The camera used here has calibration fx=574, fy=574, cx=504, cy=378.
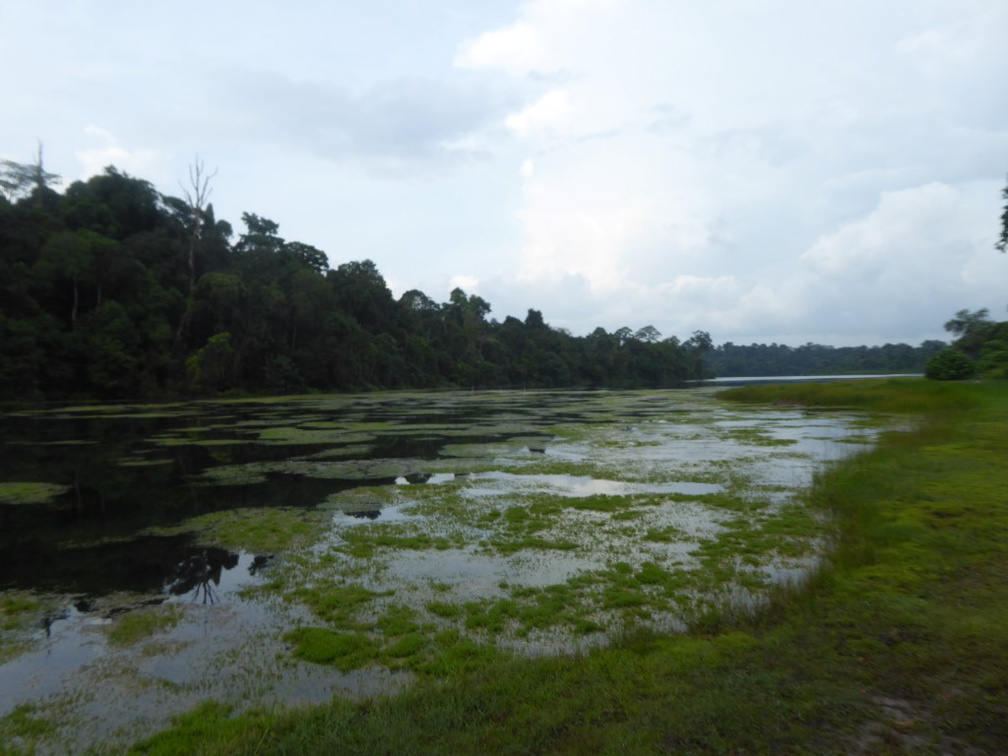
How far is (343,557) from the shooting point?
10203 millimetres

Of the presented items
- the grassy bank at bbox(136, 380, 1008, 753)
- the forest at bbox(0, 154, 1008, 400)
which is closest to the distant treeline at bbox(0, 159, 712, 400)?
the forest at bbox(0, 154, 1008, 400)

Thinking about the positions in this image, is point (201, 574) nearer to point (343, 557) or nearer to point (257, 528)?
point (343, 557)

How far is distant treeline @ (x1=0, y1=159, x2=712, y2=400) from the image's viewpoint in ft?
187

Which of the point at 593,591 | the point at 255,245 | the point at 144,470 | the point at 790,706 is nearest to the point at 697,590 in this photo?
the point at 593,591

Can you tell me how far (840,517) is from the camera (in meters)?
11.9

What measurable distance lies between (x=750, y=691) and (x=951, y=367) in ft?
155

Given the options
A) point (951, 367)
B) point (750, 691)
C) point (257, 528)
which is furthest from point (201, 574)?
point (951, 367)

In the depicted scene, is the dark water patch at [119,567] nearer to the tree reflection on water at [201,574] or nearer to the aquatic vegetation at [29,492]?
the tree reflection on water at [201,574]

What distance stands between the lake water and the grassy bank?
673mm

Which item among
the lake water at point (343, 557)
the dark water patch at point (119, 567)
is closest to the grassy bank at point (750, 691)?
the lake water at point (343, 557)

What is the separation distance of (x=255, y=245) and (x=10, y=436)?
78.7 m

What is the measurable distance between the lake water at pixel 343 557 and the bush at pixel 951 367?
26.6 meters

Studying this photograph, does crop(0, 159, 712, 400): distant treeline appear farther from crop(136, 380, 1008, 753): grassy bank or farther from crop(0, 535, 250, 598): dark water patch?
crop(136, 380, 1008, 753): grassy bank

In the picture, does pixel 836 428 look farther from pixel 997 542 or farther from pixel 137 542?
pixel 137 542
